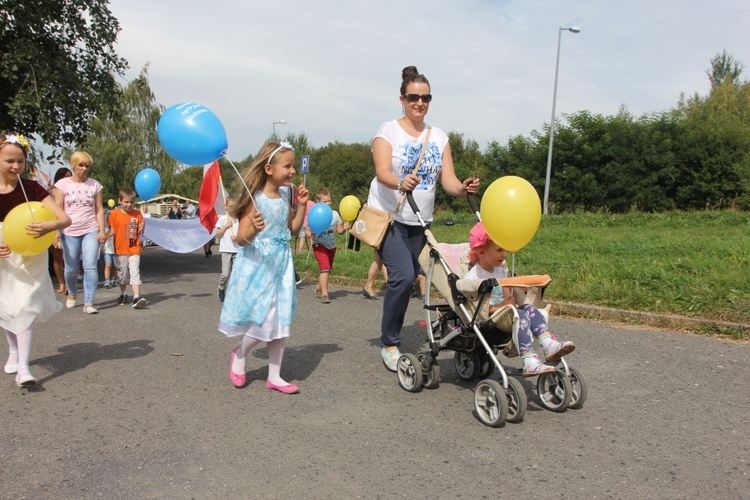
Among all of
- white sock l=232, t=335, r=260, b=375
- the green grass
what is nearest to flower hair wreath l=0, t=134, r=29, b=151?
white sock l=232, t=335, r=260, b=375

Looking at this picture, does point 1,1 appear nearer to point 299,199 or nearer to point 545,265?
point 299,199

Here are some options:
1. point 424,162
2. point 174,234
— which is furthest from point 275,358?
point 174,234

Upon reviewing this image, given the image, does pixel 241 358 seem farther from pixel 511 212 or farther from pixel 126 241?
pixel 126 241

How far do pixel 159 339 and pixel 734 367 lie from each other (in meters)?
5.26

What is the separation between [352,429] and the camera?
3.91 meters

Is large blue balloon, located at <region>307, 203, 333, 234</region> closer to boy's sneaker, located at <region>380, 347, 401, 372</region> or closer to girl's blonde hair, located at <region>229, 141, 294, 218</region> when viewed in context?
boy's sneaker, located at <region>380, 347, 401, 372</region>

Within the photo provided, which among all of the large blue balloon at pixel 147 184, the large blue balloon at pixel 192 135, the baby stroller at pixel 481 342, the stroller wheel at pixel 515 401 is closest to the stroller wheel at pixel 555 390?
the baby stroller at pixel 481 342

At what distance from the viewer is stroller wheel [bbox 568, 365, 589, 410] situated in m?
4.10

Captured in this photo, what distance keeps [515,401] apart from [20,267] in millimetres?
3726

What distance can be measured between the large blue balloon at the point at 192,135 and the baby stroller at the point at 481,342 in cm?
148

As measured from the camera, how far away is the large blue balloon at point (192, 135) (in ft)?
15.0

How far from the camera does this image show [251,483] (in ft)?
10.3

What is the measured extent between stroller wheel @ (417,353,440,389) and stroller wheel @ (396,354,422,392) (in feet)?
0.14

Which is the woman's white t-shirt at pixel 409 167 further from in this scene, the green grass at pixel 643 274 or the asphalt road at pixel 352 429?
the green grass at pixel 643 274
